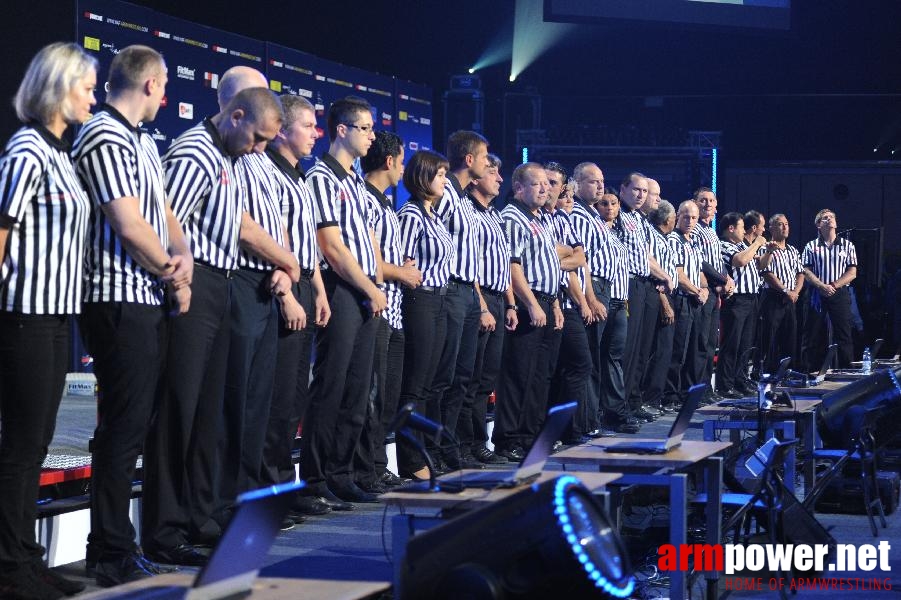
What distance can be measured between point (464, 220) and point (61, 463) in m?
2.44

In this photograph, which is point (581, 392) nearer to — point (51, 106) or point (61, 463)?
point (61, 463)

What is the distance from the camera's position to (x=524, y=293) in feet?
22.7

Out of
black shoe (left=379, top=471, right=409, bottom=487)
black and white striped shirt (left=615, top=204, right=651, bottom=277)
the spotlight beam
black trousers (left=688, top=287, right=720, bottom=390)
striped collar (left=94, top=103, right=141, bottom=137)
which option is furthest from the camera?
the spotlight beam

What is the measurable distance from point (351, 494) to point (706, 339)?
18.4ft

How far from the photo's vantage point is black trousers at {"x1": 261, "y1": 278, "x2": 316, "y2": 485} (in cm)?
480

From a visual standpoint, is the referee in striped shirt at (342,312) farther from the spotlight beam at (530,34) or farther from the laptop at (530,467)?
the spotlight beam at (530,34)

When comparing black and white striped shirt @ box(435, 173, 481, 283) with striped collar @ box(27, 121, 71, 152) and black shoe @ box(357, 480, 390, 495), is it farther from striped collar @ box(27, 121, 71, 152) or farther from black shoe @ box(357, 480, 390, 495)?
striped collar @ box(27, 121, 71, 152)

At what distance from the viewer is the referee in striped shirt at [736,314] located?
1079 centimetres

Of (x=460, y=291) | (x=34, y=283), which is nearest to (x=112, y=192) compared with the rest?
(x=34, y=283)

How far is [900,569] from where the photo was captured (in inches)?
186

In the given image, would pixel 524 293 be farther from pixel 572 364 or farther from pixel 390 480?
pixel 390 480

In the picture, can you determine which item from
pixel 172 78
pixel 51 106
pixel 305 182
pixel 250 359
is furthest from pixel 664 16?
pixel 51 106

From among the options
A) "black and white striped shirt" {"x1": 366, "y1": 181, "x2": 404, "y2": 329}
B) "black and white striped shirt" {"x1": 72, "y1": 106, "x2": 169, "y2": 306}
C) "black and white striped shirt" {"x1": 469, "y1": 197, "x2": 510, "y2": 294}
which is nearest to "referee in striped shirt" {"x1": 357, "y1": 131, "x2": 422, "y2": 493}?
"black and white striped shirt" {"x1": 366, "y1": 181, "x2": 404, "y2": 329}

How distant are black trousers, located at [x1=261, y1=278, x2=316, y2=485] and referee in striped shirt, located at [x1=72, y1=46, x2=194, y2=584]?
3.56 ft
